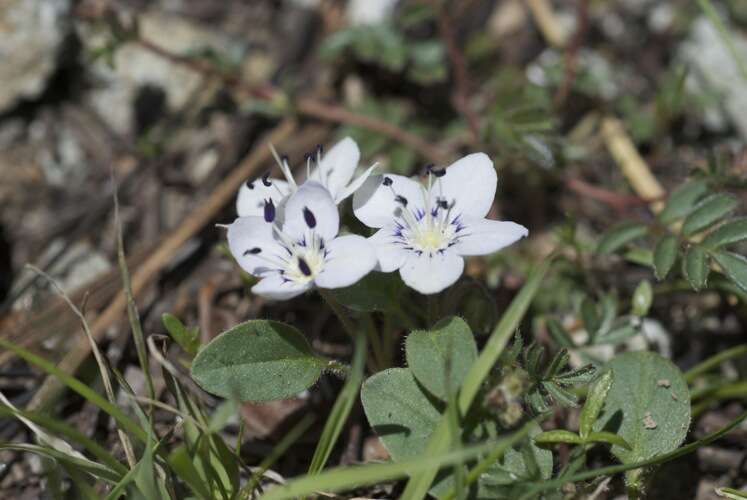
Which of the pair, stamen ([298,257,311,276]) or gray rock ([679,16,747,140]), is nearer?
stamen ([298,257,311,276])

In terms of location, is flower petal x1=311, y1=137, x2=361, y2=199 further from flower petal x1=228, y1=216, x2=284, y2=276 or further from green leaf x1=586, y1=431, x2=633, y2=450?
green leaf x1=586, y1=431, x2=633, y2=450

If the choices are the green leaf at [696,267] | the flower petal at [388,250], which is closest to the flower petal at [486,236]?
the flower petal at [388,250]

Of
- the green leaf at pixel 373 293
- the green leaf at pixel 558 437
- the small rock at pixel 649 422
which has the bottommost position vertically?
the small rock at pixel 649 422

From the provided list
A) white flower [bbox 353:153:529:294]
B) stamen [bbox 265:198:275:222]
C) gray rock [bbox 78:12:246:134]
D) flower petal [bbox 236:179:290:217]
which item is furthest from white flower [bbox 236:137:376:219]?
gray rock [bbox 78:12:246:134]

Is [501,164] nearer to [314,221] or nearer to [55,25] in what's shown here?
[314,221]

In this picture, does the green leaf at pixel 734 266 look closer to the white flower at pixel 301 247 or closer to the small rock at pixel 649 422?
the small rock at pixel 649 422

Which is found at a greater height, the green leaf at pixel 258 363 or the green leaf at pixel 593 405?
the green leaf at pixel 258 363

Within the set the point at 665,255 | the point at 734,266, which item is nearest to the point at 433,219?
the point at 665,255
